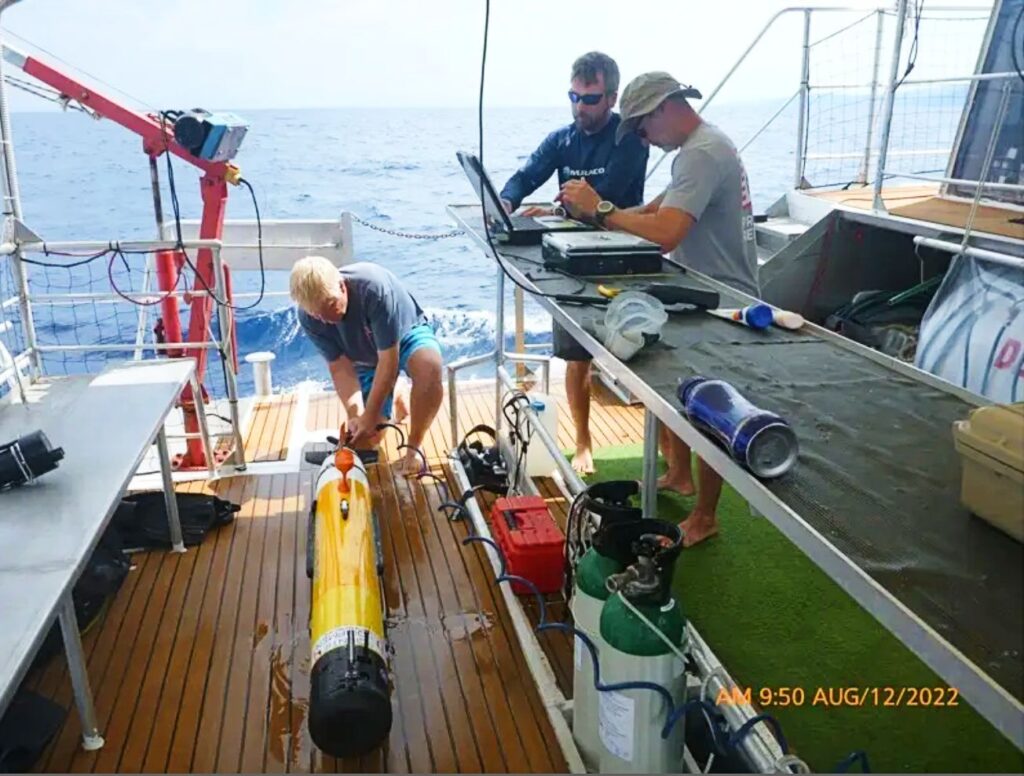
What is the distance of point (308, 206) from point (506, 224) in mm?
15571

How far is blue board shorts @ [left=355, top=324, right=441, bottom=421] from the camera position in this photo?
4.03 meters

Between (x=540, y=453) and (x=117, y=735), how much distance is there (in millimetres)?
2129

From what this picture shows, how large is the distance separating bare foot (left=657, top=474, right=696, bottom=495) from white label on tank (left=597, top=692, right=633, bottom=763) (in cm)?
177

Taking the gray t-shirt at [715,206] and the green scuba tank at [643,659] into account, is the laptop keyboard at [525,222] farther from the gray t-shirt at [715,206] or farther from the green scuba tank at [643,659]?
the green scuba tank at [643,659]

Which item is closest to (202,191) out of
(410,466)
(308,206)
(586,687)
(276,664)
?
(410,466)

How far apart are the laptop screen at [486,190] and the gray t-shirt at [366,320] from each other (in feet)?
2.39

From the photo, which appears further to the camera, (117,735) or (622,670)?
(117,735)

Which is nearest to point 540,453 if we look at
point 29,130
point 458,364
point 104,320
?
point 458,364

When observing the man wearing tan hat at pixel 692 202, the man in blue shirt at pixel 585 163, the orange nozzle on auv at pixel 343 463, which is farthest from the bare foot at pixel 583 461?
the orange nozzle on auv at pixel 343 463

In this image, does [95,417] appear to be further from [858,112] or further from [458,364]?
[858,112]

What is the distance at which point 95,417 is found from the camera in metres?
3.04

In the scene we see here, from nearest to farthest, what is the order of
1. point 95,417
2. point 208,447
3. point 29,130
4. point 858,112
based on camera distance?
point 95,417, point 208,447, point 858,112, point 29,130

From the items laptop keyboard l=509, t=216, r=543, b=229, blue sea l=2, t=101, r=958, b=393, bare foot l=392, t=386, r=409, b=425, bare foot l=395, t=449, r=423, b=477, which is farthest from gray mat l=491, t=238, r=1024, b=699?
bare foot l=392, t=386, r=409, b=425

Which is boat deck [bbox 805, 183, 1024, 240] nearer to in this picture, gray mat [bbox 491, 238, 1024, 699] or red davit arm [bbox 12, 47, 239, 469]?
gray mat [bbox 491, 238, 1024, 699]
